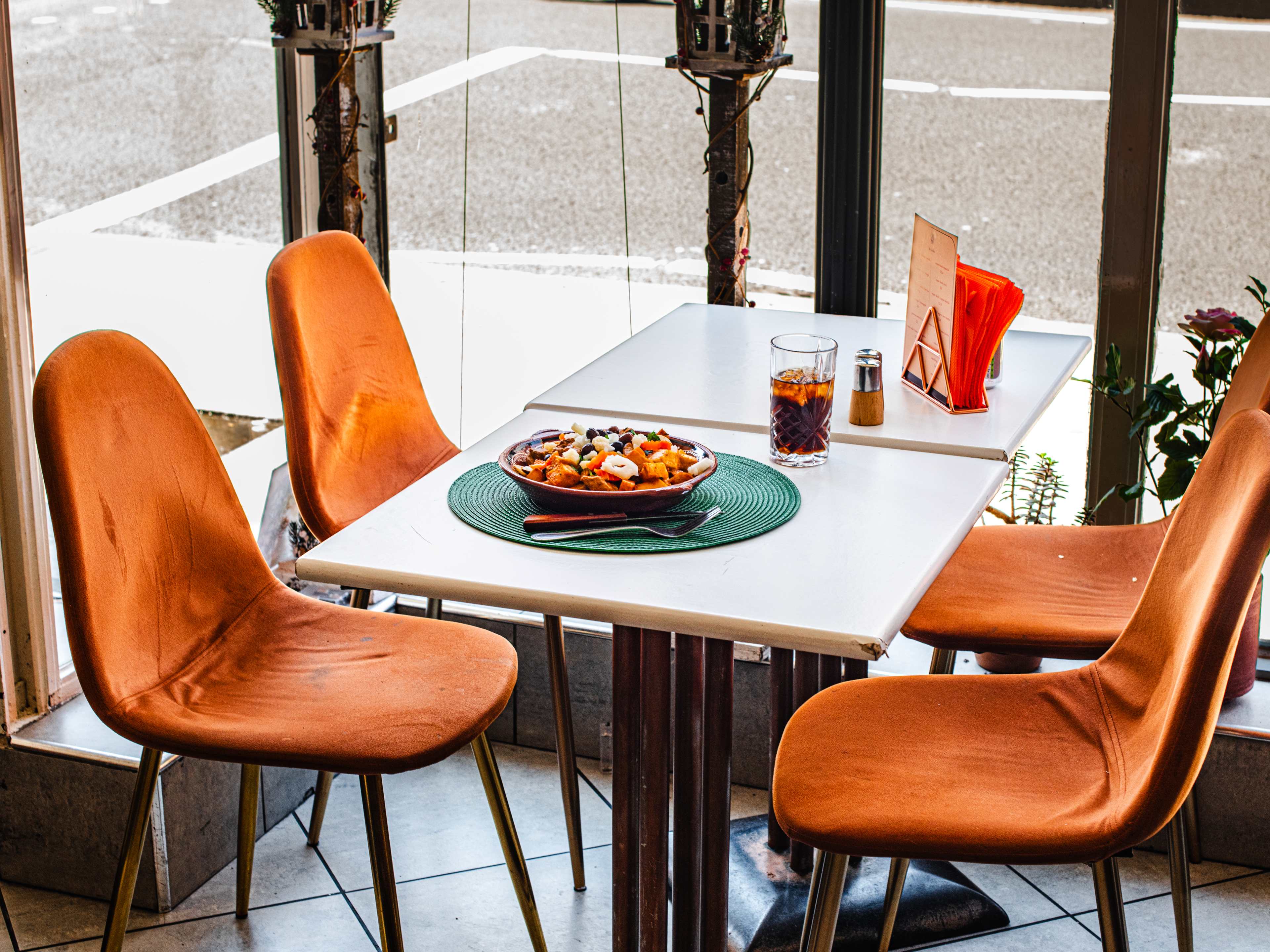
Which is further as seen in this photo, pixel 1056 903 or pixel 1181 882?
pixel 1056 903

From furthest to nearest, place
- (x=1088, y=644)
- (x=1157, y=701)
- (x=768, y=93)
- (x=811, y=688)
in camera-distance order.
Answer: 1. (x=768, y=93)
2. (x=811, y=688)
3. (x=1088, y=644)
4. (x=1157, y=701)

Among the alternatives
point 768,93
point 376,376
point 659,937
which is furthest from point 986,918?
point 768,93

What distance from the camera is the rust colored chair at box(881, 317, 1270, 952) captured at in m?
2.05

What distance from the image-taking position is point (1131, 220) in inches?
102

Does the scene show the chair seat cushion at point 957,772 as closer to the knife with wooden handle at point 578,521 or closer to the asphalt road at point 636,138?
the knife with wooden handle at point 578,521

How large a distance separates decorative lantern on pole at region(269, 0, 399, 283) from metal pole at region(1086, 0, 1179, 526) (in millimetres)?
1320

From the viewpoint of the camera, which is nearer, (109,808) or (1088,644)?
(1088,644)

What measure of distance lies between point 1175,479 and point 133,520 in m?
1.62

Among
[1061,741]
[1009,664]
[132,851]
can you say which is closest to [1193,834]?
[1009,664]

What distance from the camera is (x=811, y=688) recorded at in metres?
2.28

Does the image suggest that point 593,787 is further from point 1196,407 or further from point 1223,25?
point 1223,25

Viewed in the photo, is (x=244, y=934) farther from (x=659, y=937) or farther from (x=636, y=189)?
(x=636, y=189)

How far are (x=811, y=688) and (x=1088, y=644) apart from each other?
0.44 metres

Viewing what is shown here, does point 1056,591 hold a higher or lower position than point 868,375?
lower
